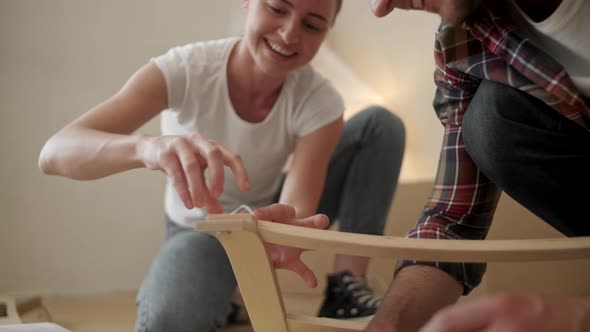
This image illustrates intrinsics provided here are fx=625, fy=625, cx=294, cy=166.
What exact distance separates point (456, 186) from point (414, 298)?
0.20 metres

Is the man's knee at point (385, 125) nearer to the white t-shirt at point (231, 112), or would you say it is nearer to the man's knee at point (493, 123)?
the white t-shirt at point (231, 112)

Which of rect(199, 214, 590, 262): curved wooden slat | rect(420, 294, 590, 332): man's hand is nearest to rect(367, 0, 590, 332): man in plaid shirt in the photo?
rect(199, 214, 590, 262): curved wooden slat

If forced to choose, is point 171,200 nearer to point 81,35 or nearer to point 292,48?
point 292,48

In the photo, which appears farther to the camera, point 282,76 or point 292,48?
point 282,76

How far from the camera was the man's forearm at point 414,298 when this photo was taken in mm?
Answer: 646

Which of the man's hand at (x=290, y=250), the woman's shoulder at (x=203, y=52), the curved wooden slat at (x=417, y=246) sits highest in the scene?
the woman's shoulder at (x=203, y=52)

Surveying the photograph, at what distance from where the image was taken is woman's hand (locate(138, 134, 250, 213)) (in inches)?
25.7

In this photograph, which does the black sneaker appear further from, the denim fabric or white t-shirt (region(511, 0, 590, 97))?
white t-shirt (region(511, 0, 590, 97))

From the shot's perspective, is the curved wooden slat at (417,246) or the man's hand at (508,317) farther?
the curved wooden slat at (417,246)

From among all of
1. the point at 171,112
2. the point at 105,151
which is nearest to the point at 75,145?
the point at 105,151

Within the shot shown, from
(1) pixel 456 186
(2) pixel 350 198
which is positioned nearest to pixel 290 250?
(1) pixel 456 186

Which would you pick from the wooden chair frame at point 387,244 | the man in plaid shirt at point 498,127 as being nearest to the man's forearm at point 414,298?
the man in plaid shirt at point 498,127

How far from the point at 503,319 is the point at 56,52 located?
1.35 meters

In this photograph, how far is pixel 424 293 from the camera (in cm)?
70
